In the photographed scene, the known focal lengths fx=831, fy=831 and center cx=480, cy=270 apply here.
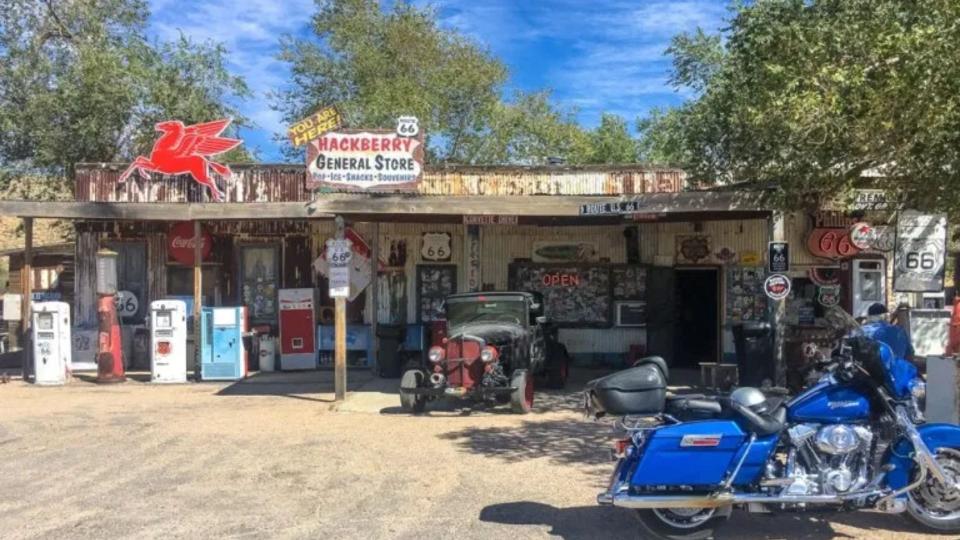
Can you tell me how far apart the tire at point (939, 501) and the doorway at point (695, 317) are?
440 inches

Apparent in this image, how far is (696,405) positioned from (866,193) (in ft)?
21.4

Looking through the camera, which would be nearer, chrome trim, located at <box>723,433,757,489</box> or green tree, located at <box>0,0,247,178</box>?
chrome trim, located at <box>723,433,757,489</box>

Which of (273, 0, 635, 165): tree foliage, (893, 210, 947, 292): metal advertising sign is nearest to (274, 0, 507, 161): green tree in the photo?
(273, 0, 635, 165): tree foliage

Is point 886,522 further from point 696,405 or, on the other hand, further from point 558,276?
point 558,276

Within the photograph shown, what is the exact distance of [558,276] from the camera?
16.9 metres

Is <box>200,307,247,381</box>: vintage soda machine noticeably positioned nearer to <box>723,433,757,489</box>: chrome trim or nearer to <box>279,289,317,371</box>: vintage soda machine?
<box>279,289,317,371</box>: vintage soda machine

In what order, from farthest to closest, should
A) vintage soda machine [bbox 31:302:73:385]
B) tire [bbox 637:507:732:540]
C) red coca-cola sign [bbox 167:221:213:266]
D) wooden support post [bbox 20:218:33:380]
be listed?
red coca-cola sign [bbox 167:221:213:266] → wooden support post [bbox 20:218:33:380] → vintage soda machine [bbox 31:302:73:385] → tire [bbox 637:507:732:540]

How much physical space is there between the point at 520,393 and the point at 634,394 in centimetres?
528

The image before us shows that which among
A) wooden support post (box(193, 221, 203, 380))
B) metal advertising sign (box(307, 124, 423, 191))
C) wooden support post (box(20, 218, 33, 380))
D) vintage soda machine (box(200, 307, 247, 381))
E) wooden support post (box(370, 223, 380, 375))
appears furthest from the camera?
wooden support post (box(370, 223, 380, 375))

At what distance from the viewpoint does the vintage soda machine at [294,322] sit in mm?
16656

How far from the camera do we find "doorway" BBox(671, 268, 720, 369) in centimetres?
1684

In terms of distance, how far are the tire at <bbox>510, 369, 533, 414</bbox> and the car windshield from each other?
1.16 metres

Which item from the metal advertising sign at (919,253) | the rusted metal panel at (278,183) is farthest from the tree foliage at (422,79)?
the metal advertising sign at (919,253)

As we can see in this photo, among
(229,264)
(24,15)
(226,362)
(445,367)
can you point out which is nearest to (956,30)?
(445,367)
